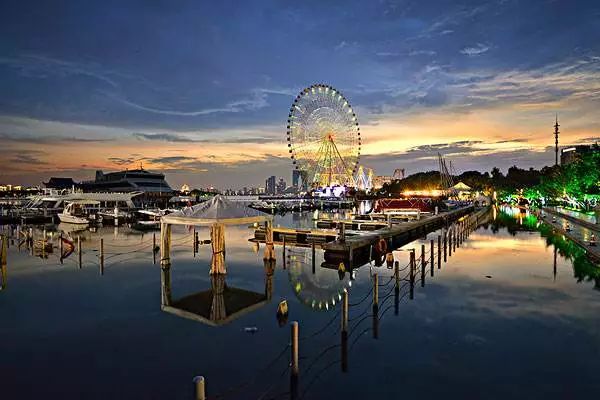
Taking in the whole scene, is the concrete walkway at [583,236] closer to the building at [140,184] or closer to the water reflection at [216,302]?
the water reflection at [216,302]

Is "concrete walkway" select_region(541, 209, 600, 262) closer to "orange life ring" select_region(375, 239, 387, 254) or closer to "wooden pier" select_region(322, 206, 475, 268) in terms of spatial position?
"orange life ring" select_region(375, 239, 387, 254)

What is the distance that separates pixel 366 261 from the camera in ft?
90.5

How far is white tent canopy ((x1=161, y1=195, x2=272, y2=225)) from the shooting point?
1808 centimetres

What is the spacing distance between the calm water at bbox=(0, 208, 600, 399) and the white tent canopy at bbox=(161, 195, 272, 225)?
3.22 metres

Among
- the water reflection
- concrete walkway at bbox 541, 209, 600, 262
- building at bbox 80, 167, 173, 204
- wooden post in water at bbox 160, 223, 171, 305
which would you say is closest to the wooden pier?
the water reflection

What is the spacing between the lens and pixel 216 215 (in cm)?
1811

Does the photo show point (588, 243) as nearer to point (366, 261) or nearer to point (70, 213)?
point (366, 261)

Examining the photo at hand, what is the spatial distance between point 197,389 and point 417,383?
5782mm

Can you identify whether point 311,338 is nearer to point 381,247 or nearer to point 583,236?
point 381,247

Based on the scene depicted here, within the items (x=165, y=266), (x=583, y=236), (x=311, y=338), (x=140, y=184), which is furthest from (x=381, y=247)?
(x=140, y=184)

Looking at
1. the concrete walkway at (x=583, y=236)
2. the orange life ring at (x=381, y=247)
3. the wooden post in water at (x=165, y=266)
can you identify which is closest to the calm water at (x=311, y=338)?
the wooden post in water at (x=165, y=266)

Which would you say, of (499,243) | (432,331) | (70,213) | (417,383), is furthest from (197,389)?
(70,213)

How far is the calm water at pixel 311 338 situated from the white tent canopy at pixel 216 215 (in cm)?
322

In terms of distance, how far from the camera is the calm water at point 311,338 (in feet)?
31.1
